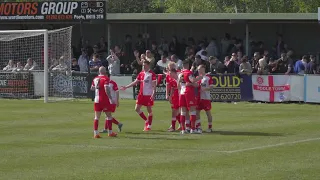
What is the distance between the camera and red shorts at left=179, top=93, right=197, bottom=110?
21703 millimetres

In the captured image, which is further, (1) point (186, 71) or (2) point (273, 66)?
(2) point (273, 66)

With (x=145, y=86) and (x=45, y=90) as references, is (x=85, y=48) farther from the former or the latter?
(x=145, y=86)

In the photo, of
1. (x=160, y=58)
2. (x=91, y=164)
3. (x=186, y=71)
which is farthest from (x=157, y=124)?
(x=160, y=58)

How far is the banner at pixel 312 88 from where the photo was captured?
33.2 m

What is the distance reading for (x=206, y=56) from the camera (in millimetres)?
38125

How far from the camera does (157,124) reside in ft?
82.1

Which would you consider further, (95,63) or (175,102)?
(95,63)

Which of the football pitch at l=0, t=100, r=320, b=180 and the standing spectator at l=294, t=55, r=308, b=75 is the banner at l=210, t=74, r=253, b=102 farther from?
the football pitch at l=0, t=100, r=320, b=180

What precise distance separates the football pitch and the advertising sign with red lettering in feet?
41.2

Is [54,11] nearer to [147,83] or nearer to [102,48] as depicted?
[102,48]

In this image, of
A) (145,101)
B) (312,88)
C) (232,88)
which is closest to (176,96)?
(145,101)

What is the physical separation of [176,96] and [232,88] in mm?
12401

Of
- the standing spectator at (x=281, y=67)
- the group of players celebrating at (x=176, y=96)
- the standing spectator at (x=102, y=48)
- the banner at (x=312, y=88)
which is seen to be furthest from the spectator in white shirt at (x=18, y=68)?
the group of players celebrating at (x=176, y=96)

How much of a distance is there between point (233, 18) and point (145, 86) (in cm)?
1733
